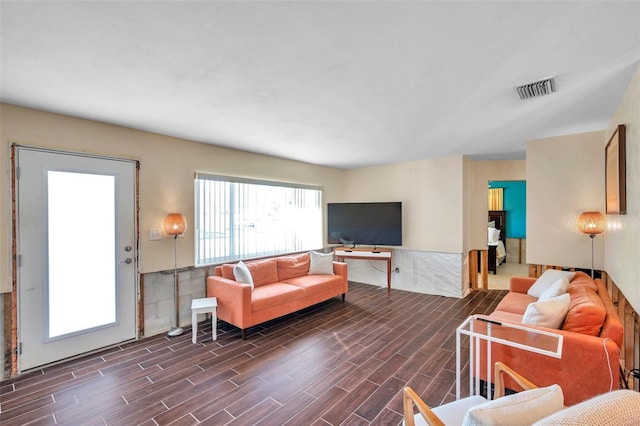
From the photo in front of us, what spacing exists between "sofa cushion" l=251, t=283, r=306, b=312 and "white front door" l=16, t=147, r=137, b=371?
1418mm

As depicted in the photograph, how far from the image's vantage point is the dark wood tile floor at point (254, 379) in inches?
82.7

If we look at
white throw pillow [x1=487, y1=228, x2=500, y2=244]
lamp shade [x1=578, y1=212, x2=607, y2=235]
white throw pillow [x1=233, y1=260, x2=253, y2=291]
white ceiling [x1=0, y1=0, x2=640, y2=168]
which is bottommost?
white throw pillow [x1=233, y1=260, x2=253, y2=291]

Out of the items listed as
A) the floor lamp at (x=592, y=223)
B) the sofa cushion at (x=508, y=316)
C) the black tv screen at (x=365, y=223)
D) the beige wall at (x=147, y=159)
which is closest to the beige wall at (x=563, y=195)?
the floor lamp at (x=592, y=223)

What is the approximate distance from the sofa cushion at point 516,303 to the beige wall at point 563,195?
93cm

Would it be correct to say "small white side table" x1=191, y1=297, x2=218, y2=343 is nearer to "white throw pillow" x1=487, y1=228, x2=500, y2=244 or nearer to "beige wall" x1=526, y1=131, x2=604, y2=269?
"beige wall" x1=526, y1=131, x2=604, y2=269

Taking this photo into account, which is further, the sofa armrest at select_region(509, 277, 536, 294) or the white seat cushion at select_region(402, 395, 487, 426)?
the sofa armrest at select_region(509, 277, 536, 294)

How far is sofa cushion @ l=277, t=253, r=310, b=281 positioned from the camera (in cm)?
461

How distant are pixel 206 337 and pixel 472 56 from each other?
12.6ft

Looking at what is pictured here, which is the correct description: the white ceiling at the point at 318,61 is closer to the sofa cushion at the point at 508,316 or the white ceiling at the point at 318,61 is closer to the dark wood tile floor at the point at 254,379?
the sofa cushion at the point at 508,316

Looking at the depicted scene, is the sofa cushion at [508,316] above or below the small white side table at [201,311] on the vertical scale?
above

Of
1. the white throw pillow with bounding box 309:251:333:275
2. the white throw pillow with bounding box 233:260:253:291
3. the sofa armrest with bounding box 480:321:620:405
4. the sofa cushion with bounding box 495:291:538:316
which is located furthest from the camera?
the white throw pillow with bounding box 309:251:333:275

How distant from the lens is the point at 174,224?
3498 millimetres

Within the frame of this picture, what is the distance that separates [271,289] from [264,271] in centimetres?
40

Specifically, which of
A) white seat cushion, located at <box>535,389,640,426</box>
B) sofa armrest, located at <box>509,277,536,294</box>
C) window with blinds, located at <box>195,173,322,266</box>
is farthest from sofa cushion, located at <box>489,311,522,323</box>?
window with blinds, located at <box>195,173,322,266</box>
